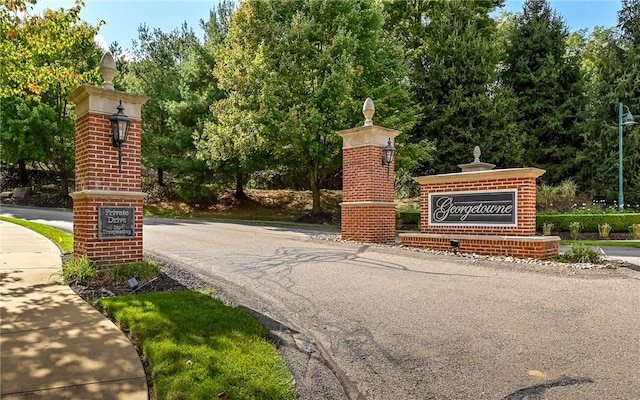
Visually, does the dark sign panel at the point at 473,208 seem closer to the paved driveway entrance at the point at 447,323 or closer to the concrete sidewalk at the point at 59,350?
the paved driveway entrance at the point at 447,323

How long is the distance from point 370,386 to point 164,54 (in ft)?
99.1

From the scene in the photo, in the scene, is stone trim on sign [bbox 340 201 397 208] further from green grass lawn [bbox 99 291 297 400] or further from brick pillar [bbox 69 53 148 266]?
green grass lawn [bbox 99 291 297 400]

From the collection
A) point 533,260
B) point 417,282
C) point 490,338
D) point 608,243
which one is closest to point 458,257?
point 533,260

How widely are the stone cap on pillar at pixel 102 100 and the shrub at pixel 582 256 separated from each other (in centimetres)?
799

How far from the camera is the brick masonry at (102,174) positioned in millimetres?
6609

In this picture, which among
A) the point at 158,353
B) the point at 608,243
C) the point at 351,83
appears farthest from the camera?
the point at 351,83

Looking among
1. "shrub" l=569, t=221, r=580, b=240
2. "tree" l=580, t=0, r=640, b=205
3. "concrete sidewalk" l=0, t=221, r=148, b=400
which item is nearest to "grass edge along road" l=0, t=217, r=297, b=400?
"concrete sidewalk" l=0, t=221, r=148, b=400

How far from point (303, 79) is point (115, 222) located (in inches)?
504

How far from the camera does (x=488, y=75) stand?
78.0 ft

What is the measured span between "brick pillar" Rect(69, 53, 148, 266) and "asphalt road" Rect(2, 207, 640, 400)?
1393mm

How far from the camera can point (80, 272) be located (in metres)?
6.26

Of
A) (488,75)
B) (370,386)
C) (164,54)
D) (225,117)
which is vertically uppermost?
(164,54)

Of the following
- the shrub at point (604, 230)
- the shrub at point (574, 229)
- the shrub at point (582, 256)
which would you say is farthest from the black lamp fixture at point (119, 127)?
the shrub at point (604, 230)

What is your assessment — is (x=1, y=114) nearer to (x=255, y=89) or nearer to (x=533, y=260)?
(x=255, y=89)
